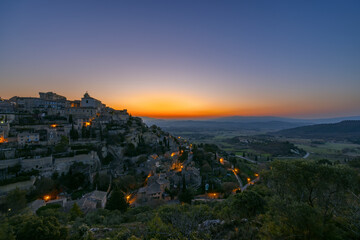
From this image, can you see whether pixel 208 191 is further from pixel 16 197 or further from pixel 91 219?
pixel 16 197

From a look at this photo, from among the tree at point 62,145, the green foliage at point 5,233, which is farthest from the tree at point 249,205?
the tree at point 62,145

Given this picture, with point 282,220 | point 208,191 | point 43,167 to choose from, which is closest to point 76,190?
point 43,167

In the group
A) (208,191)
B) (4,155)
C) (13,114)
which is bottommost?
(208,191)

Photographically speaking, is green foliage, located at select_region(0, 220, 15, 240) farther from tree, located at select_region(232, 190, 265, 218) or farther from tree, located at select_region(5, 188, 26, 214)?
tree, located at select_region(232, 190, 265, 218)

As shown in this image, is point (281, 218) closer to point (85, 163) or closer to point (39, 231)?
point (39, 231)

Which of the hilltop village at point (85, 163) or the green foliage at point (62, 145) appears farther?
the green foliage at point (62, 145)

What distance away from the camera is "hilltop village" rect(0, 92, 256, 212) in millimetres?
22625

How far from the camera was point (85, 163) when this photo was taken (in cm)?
2877

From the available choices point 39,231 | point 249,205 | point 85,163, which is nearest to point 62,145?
point 85,163

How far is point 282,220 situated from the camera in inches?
295

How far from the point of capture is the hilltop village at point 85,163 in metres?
22.6

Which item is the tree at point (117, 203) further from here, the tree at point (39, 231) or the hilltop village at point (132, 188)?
the tree at point (39, 231)

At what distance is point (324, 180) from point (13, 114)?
54.2 m

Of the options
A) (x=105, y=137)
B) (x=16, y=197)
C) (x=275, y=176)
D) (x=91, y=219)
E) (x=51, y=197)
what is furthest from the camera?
(x=105, y=137)
